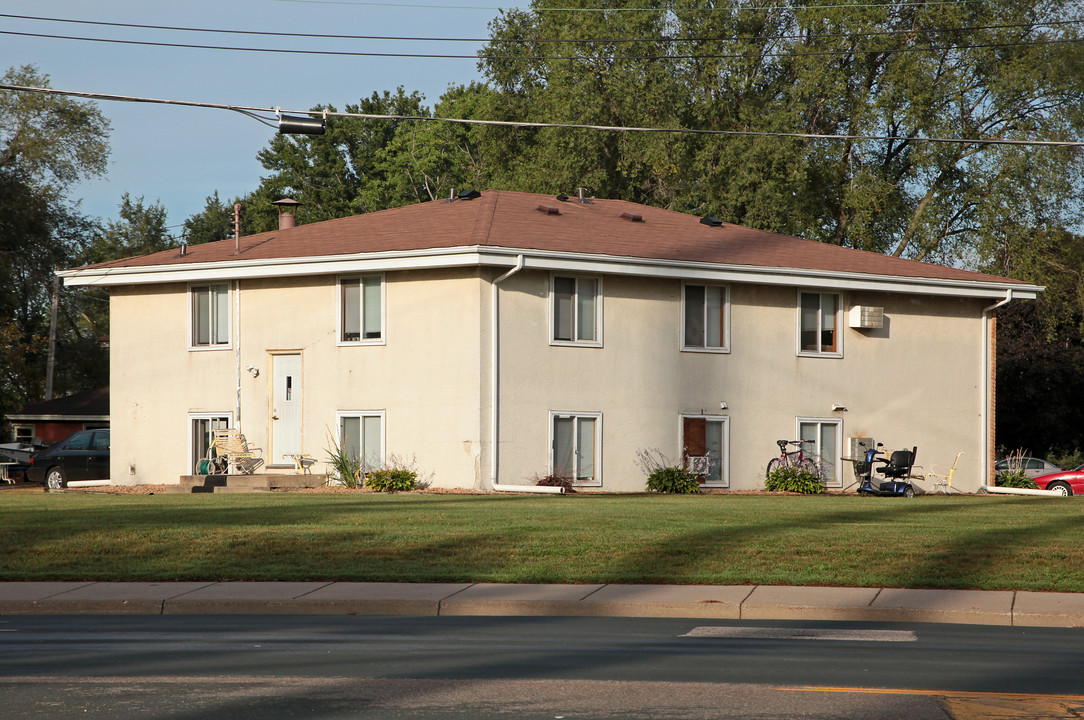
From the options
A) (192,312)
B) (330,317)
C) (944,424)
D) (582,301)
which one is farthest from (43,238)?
(944,424)

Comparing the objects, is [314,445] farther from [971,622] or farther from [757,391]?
[971,622]

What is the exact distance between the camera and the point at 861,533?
48.4 ft

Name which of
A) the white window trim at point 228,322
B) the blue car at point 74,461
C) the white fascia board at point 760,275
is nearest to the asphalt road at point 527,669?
the white fascia board at point 760,275

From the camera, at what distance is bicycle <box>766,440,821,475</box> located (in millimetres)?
26328

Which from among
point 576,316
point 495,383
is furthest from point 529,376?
point 576,316

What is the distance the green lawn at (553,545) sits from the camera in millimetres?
12867

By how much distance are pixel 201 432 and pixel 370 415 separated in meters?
4.43

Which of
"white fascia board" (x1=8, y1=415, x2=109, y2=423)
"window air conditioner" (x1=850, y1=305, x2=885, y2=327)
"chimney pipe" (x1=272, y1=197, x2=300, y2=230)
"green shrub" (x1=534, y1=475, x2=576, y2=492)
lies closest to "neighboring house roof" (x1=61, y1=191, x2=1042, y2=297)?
"window air conditioner" (x1=850, y1=305, x2=885, y2=327)

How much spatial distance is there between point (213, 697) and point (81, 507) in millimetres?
13173

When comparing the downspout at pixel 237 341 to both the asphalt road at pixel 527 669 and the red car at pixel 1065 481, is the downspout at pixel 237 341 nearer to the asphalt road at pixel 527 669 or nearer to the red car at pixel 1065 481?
the asphalt road at pixel 527 669

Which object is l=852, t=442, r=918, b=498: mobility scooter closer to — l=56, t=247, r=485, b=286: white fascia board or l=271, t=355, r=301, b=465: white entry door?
l=56, t=247, r=485, b=286: white fascia board

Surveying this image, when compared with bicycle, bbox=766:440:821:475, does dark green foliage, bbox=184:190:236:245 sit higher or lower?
A: higher

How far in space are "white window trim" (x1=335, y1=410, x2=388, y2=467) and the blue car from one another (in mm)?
7877

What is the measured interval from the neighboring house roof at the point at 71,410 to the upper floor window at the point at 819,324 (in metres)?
31.3
